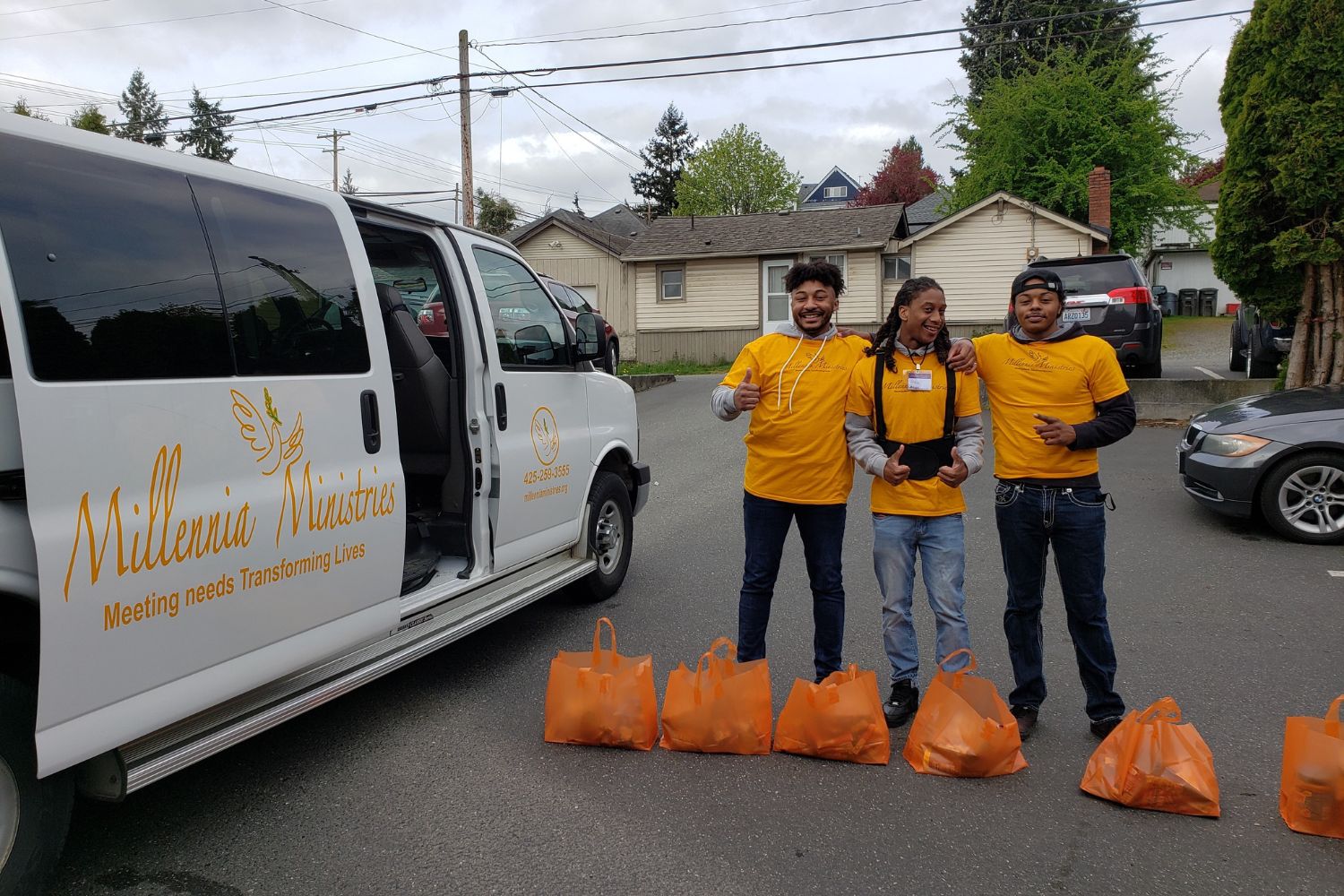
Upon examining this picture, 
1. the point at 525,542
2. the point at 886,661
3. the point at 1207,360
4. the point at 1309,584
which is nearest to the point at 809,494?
the point at 886,661

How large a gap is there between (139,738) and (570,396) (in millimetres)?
2969

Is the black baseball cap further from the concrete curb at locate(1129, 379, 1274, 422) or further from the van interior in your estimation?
the concrete curb at locate(1129, 379, 1274, 422)

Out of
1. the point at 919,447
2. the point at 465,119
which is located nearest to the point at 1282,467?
the point at 919,447

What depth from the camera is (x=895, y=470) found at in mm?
3803

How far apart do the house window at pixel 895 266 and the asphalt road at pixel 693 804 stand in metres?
20.4

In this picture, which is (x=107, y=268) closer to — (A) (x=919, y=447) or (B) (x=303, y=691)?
(B) (x=303, y=691)

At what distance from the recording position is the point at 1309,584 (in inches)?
236

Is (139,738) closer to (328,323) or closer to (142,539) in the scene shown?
(142,539)

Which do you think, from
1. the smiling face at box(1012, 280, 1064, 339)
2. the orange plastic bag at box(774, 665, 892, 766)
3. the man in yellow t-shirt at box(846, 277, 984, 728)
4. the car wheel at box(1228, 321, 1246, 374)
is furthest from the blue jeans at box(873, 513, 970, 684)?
the car wheel at box(1228, 321, 1246, 374)

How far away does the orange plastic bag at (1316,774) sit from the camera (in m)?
3.06

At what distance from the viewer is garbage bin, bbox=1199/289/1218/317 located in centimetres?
3741

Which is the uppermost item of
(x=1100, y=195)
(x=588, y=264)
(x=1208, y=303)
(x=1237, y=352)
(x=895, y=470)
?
(x=1100, y=195)

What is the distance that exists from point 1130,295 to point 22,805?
12.5 meters

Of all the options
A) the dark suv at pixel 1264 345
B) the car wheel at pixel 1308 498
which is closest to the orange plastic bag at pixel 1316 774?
the car wheel at pixel 1308 498
